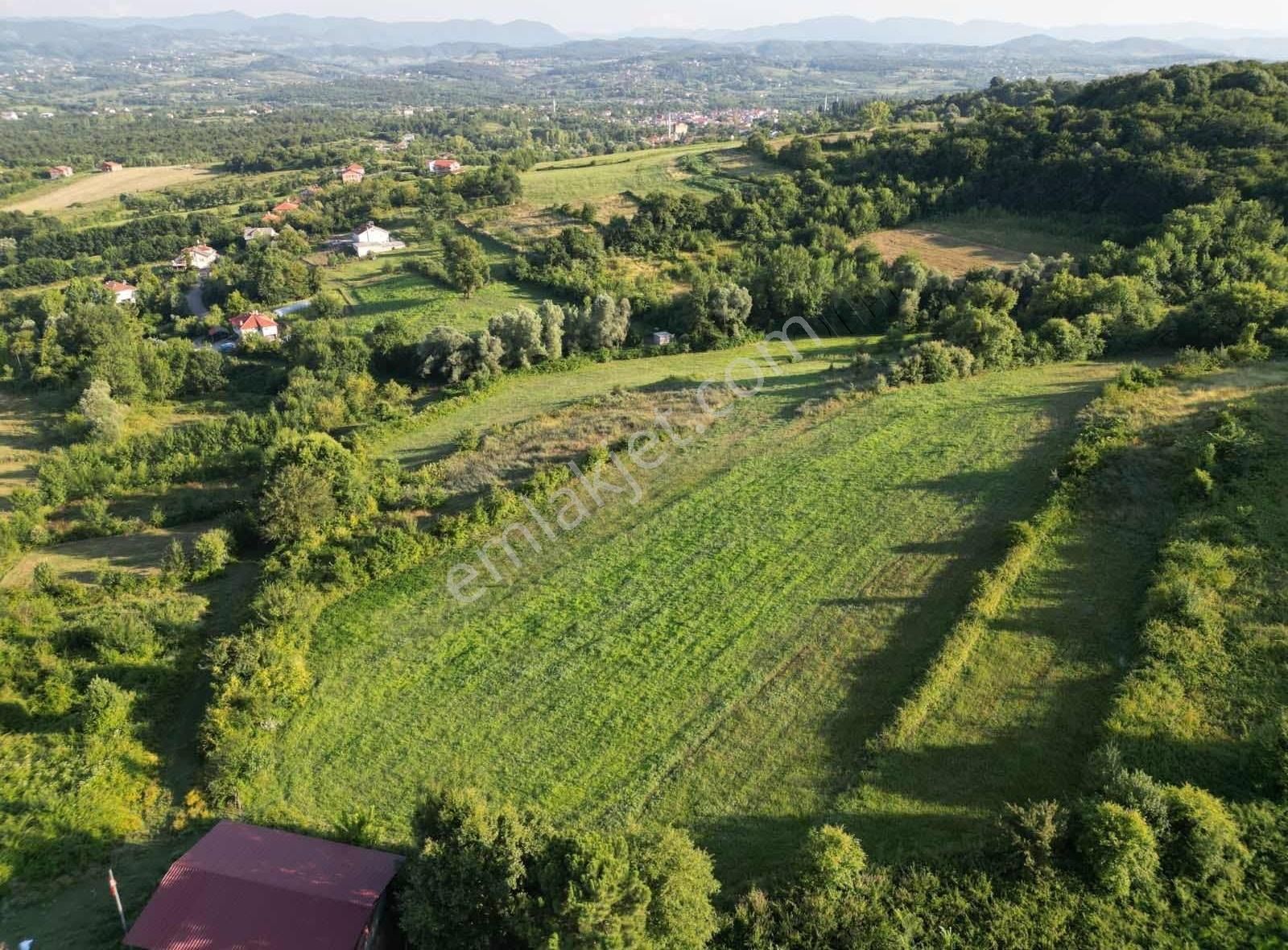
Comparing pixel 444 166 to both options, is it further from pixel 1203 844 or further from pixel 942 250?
pixel 1203 844

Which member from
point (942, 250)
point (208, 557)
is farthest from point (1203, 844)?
point (942, 250)

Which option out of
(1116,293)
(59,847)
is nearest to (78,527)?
(59,847)

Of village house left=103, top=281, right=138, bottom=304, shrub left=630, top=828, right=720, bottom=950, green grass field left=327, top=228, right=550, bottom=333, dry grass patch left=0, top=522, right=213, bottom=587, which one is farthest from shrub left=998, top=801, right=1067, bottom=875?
village house left=103, top=281, right=138, bottom=304

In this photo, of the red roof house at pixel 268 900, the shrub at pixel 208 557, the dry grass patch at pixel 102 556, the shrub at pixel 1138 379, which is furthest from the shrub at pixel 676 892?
the shrub at pixel 1138 379

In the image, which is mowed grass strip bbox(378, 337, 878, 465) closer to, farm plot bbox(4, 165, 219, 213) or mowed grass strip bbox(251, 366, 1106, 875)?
mowed grass strip bbox(251, 366, 1106, 875)

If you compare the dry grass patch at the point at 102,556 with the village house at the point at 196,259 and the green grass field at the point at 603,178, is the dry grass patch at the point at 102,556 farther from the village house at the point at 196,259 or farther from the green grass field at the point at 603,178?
the green grass field at the point at 603,178
